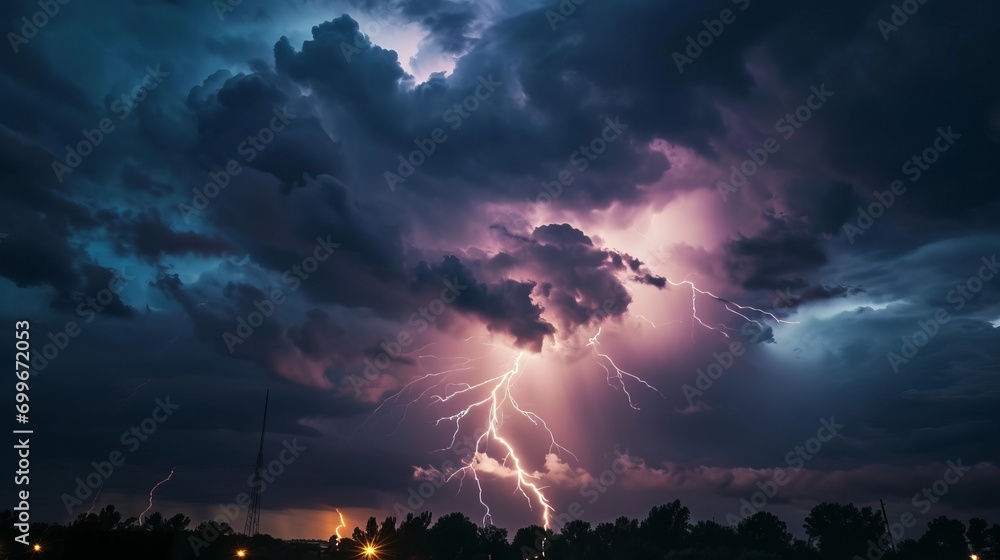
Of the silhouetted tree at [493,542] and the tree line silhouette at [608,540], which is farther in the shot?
the silhouetted tree at [493,542]

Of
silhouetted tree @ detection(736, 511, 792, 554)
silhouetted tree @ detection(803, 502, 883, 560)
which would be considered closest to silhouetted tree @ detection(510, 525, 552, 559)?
silhouetted tree @ detection(736, 511, 792, 554)

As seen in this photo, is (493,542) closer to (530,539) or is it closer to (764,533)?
(530,539)

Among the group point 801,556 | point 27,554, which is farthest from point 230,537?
point 801,556

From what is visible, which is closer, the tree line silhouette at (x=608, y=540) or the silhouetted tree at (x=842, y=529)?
the tree line silhouette at (x=608, y=540)

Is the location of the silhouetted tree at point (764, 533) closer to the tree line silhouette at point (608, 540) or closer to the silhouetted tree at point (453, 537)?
the tree line silhouette at point (608, 540)

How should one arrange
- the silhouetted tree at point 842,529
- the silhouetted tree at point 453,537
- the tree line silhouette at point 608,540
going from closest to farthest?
the tree line silhouette at point 608,540 → the silhouetted tree at point 842,529 → the silhouetted tree at point 453,537

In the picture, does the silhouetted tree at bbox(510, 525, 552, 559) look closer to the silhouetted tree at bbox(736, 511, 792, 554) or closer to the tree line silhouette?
the tree line silhouette

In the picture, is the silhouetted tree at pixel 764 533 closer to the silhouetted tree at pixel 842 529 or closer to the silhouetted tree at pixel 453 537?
the silhouetted tree at pixel 842 529

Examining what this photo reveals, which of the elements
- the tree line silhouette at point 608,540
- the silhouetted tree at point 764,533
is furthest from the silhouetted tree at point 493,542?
the silhouetted tree at point 764,533

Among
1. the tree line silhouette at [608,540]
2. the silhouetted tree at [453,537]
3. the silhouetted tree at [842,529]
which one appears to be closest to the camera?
the tree line silhouette at [608,540]

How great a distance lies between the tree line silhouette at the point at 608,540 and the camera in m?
81.1

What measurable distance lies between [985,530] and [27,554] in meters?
136

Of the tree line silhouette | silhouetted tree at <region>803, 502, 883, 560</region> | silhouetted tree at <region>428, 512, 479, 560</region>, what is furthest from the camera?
silhouetted tree at <region>428, 512, 479, 560</region>

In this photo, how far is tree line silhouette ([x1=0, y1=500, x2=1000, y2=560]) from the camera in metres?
81.1
